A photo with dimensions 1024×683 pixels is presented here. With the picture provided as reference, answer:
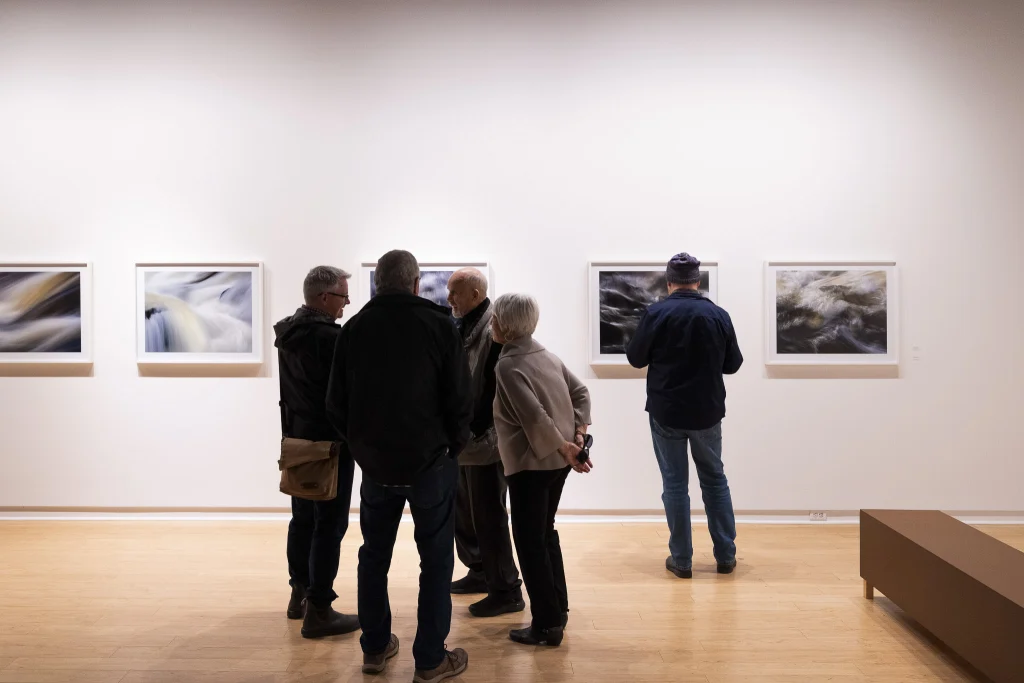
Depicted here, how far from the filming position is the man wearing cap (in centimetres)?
514

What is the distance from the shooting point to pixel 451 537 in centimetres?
369

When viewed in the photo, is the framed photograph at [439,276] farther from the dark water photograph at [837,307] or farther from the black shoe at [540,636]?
the black shoe at [540,636]

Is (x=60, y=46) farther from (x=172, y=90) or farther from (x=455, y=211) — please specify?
(x=455, y=211)

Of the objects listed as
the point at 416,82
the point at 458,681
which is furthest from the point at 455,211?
the point at 458,681

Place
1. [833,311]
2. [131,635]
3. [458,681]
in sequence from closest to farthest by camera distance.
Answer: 1. [458,681]
2. [131,635]
3. [833,311]

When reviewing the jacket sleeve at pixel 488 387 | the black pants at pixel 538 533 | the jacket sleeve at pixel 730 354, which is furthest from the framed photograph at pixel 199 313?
the jacket sleeve at pixel 730 354

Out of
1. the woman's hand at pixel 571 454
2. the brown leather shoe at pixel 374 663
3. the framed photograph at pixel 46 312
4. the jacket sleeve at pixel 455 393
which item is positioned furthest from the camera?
the framed photograph at pixel 46 312

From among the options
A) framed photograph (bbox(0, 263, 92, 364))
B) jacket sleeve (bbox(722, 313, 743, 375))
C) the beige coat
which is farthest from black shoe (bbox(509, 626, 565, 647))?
framed photograph (bbox(0, 263, 92, 364))

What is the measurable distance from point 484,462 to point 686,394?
1.56 meters

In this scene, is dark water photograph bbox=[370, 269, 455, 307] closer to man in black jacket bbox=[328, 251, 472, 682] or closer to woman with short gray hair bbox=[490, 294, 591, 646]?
woman with short gray hair bbox=[490, 294, 591, 646]

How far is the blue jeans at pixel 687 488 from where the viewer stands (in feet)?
17.1

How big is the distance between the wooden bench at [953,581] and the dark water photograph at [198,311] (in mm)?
4927

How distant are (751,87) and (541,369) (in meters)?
3.98

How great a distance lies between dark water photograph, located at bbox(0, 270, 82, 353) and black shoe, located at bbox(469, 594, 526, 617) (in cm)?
433
